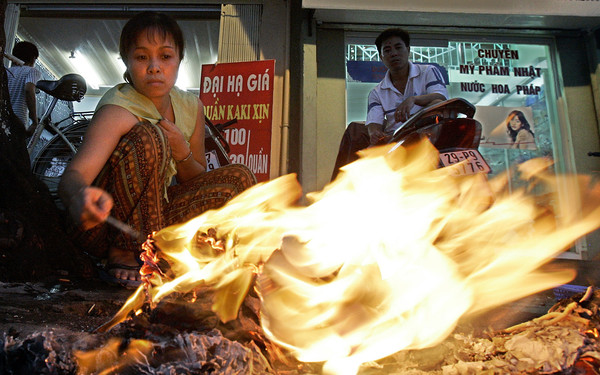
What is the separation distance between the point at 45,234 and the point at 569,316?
3123 mm

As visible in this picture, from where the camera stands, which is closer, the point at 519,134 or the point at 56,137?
the point at 56,137

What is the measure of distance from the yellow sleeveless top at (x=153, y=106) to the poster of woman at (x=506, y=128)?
15.7ft

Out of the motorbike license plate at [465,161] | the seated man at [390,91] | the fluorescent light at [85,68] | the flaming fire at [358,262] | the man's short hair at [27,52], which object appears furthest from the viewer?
the fluorescent light at [85,68]

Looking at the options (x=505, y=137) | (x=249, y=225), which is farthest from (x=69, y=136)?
(x=505, y=137)

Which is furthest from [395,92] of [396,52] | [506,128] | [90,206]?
[90,206]

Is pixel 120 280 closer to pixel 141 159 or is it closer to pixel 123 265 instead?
pixel 123 265

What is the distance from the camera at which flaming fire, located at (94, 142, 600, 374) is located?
5.45 feet

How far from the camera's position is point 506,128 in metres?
6.18

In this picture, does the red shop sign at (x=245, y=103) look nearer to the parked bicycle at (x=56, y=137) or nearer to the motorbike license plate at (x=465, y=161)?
the parked bicycle at (x=56, y=137)

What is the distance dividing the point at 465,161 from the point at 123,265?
2.40 meters

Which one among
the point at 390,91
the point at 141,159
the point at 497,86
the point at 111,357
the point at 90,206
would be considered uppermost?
the point at 497,86

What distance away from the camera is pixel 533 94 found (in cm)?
630

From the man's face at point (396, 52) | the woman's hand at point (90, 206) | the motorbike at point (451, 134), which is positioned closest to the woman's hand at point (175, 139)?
the woman's hand at point (90, 206)

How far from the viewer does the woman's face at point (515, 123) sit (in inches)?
243
